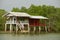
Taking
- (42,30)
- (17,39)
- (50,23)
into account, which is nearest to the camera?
(17,39)

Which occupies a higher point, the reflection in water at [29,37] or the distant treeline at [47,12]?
the distant treeline at [47,12]

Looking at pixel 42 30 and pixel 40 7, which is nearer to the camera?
pixel 40 7

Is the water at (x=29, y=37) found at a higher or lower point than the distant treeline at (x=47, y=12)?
lower

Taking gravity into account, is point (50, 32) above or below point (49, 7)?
below

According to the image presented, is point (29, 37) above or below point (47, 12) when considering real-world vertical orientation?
below

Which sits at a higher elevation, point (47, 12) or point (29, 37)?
point (47, 12)

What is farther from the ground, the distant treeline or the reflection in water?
the distant treeline

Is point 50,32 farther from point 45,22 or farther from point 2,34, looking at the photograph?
point 2,34

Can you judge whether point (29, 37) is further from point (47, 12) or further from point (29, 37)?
point (47, 12)

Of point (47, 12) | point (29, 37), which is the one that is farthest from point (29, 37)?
point (47, 12)

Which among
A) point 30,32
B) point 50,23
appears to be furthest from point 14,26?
point 50,23

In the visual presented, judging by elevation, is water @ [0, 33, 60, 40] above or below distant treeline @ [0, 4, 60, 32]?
below

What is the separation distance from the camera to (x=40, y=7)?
2293 millimetres

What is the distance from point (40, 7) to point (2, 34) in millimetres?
377
